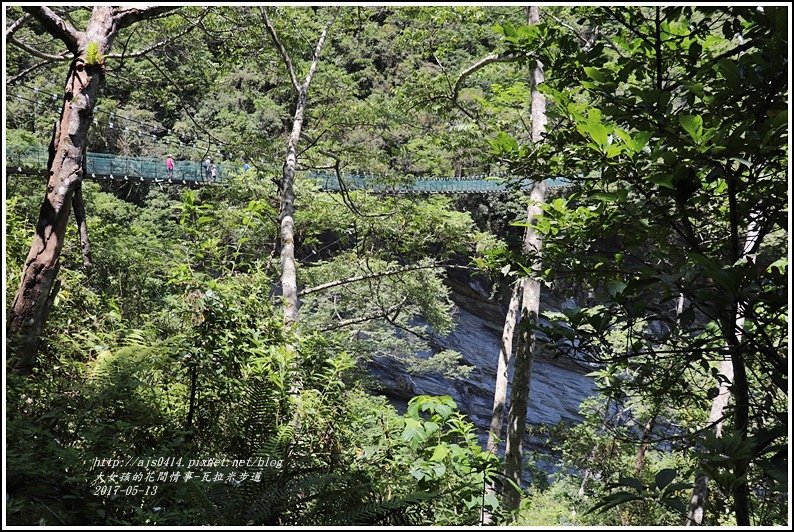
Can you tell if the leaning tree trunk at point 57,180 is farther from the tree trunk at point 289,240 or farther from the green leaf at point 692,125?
the tree trunk at point 289,240

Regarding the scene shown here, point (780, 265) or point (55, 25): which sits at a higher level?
point (55, 25)

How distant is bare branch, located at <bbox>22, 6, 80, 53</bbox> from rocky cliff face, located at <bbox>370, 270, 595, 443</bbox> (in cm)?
1391

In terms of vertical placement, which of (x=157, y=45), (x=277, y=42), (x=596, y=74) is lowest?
(x=596, y=74)

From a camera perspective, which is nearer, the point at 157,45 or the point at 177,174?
the point at 157,45

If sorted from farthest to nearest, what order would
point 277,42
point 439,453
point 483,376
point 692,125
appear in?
point 483,376
point 277,42
point 439,453
point 692,125

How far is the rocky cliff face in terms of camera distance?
16.5 meters

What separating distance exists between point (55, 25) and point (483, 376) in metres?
16.3

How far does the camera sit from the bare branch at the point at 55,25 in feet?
7.07

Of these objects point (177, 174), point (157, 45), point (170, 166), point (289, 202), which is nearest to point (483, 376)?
point (177, 174)

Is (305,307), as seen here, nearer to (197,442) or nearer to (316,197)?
(316,197)

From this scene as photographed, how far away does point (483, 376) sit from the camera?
57.2 feet

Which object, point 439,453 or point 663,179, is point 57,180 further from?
point 663,179

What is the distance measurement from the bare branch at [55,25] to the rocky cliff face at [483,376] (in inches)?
547

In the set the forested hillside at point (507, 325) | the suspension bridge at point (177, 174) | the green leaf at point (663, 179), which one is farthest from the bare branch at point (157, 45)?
the suspension bridge at point (177, 174)
